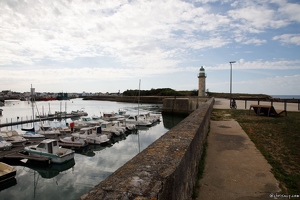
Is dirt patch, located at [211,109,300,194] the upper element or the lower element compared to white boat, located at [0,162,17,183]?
upper

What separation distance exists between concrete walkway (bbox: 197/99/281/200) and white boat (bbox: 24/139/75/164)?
10689 mm

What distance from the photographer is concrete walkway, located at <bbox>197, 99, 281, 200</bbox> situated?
169 inches

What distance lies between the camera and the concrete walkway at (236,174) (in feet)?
14.1

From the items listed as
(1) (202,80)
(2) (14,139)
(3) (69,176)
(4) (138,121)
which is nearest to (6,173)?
(3) (69,176)

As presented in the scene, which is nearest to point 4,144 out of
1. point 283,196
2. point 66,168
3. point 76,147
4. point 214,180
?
point 76,147

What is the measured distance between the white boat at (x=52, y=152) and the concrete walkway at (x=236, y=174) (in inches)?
421

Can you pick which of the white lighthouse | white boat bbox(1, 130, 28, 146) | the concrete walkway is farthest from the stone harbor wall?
the concrete walkway

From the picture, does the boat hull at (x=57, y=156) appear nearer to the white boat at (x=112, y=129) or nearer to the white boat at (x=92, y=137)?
the white boat at (x=92, y=137)

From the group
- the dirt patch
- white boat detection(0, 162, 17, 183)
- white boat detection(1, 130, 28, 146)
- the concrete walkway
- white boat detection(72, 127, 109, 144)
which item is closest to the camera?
the concrete walkway

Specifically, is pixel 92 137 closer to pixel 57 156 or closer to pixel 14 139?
pixel 57 156

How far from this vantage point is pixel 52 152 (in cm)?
1452

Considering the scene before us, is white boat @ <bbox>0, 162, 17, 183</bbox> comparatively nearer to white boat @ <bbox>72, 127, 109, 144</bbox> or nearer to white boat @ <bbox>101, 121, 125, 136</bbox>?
white boat @ <bbox>72, 127, 109, 144</bbox>

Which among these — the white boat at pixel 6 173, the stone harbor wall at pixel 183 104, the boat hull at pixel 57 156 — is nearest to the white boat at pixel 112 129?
the boat hull at pixel 57 156

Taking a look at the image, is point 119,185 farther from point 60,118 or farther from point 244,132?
point 60,118
